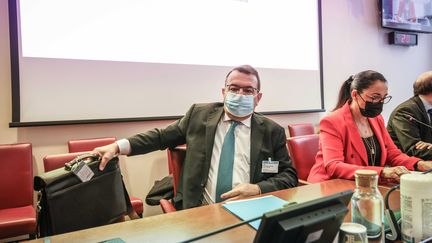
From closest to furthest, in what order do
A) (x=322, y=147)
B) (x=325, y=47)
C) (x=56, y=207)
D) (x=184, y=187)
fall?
(x=56, y=207) → (x=184, y=187) → (x=322, y=147) → (x=325, y=47)

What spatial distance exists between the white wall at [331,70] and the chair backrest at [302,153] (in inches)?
47.6

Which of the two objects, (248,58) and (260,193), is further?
(248,58)

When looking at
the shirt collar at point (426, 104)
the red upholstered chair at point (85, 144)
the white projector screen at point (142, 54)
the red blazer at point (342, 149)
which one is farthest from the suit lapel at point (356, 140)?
the red upholstered chair at point (85, 144)

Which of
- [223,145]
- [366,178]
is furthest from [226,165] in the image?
[366,178]

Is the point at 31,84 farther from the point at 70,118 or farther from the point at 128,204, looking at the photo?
the point at 128,204

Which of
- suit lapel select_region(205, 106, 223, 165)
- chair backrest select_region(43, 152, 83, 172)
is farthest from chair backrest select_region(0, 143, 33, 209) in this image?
suit lapel select_region(205, 106, 223, 165)

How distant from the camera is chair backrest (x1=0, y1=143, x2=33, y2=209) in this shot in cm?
215

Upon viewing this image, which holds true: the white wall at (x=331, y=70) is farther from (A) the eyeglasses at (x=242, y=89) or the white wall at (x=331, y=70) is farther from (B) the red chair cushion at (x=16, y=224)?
(A) the eyeglasses at (x=242, y=89)

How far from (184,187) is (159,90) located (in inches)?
54.2

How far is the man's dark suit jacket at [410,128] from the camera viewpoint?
2158mm

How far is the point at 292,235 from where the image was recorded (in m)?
0.54

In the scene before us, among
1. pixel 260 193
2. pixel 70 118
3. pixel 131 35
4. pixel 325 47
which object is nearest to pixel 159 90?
pixel 131 35

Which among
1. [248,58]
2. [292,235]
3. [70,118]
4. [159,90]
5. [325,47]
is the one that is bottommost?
[292,235]

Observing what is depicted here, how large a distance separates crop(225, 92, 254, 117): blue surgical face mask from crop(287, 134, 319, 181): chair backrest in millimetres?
565
